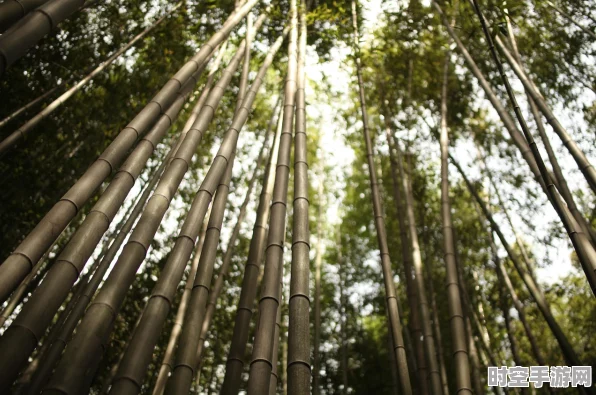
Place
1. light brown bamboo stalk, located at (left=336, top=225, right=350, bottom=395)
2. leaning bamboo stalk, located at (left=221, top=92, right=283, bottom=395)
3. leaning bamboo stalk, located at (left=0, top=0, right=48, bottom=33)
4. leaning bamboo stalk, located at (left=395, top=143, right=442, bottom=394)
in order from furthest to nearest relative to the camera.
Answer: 1. light brown bamboo stalk, located at (left=336, top=225, right=350, bottom=395)
2. leaning bamboo stalk, located at (left=395, top=143, right=442, bottom=394)
3. leaning bamboo stalk, located at (left=221, top=92, right=283, bottom=395)
4. leaning bamboo stalk, located at (left=0, top=0, right=48, bottom=33)

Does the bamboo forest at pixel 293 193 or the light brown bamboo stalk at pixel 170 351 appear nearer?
the bamboo forest at pixel 293 193

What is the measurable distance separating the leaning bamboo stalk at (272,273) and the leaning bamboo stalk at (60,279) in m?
0.65

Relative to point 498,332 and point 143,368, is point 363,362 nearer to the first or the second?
point 498,332

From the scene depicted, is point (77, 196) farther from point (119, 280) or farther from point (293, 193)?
point (293, 193)

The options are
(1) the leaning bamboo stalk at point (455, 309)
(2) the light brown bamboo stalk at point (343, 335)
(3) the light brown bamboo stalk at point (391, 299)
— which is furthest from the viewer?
(2) the light brown bamboo stalk at point (343, 335)

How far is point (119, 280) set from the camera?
1.55 meters

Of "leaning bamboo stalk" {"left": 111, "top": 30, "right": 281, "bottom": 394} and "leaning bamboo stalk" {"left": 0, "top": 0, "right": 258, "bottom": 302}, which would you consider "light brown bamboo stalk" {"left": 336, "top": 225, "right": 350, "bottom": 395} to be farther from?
"leaning bamboo stalk" {"left": 0, "top": 0, "right": 258, "bottom": 302}

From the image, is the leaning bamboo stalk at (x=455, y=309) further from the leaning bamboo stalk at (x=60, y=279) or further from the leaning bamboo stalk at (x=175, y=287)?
the leaning bamboo stalk at (x=60, y=279)

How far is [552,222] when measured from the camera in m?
5.27

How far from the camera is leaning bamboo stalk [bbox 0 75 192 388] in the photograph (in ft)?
4.40

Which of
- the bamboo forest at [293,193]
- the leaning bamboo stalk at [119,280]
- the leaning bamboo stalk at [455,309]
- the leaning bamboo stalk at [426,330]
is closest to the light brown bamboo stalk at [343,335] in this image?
the bamboo forest at [293,193]

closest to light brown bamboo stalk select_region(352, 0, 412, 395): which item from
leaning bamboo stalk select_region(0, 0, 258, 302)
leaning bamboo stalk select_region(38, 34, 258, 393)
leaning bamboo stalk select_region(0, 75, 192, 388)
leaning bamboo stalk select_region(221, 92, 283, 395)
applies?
leaning bamboo stalk select_region(221, 92, 283, 395)

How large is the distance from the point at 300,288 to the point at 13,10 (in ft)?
5.10

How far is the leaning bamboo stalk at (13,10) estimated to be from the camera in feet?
5.59
